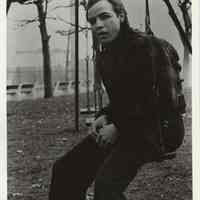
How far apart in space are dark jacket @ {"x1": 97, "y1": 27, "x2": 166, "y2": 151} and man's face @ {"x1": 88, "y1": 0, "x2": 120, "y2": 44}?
32mm

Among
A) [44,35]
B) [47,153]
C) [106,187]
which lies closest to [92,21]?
[44,35]

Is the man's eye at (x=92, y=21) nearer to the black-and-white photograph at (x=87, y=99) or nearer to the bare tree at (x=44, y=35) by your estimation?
the black-and-white photograph at (x=87, y=99)

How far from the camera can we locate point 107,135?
1.83 metres

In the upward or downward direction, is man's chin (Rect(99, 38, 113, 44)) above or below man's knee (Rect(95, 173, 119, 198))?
above

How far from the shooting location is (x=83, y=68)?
1.83 meters

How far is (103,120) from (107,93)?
114 millimetres

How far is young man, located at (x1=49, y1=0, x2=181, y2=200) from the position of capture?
1.81 m

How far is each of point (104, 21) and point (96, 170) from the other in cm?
62

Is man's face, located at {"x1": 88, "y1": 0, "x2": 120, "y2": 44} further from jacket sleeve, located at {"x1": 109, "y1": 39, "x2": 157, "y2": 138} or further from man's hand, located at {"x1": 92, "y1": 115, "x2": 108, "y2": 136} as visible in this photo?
man's hand, located at {"x1": 92, "y1": 115, "x2": 108, "y2": 136}

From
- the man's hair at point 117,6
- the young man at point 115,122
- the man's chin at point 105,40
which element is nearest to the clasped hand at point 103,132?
the young man at point 115,122

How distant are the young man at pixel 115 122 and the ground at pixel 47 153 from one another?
0.15 ft

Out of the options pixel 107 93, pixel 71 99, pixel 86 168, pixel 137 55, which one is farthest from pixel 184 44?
pixel 86 168

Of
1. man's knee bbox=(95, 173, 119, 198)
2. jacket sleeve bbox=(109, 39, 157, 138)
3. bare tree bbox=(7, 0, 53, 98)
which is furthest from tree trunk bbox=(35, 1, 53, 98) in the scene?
man's knee bbox=(95, 173, 119, 198)

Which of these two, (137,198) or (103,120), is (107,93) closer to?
(103,120)
